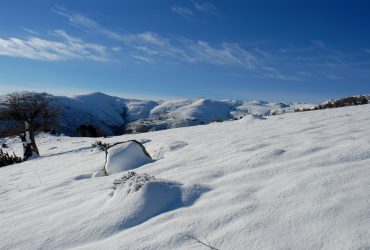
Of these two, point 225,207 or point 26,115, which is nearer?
point 225,207

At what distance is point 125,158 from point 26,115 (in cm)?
1037

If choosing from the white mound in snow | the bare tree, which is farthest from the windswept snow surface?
the bare tree

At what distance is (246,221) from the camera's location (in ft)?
8.97

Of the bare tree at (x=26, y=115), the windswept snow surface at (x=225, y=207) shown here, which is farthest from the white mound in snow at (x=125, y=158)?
the bare tree at (x=26, y=115)

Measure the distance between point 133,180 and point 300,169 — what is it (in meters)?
1.83

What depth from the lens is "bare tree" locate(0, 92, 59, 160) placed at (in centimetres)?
1466

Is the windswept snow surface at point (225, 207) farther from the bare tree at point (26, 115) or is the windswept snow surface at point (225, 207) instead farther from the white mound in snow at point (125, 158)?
the bare tree at point (26, 115)

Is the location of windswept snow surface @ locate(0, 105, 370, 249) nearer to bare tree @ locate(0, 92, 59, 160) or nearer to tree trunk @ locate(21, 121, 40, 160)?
tree trunk @ locate(21, 121, 40, 160)

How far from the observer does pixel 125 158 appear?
613 centimetres

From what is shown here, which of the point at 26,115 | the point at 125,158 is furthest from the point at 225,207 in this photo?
the point at 26,115

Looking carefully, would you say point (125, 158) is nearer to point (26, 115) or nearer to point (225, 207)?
point (225, 207)

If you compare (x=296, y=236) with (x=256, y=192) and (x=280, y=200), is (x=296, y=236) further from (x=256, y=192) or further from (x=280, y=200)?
(x=256, y=192)

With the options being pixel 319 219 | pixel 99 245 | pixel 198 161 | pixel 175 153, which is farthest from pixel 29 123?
pixel 319 219

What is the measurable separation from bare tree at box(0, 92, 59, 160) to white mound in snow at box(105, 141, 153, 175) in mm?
9098
